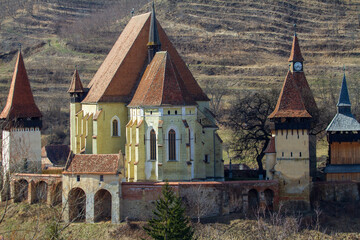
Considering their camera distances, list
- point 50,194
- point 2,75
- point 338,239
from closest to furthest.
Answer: point 338,239, point 50,194, point 2,75

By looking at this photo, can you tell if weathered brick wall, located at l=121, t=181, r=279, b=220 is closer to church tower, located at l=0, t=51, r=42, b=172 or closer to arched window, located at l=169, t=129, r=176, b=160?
arched window, located at l=169, t=129, r=176, b=160

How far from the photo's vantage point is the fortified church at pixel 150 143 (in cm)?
4612

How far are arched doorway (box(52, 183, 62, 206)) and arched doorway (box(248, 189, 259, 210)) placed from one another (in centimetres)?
1203

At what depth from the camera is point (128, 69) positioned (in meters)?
52.7

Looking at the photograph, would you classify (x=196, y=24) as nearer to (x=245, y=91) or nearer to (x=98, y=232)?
(x=245, y=91)

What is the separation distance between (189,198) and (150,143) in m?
5.21

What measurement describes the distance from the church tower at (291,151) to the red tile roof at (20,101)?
1760 cm

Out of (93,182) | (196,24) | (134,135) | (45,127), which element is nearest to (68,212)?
(93,182)

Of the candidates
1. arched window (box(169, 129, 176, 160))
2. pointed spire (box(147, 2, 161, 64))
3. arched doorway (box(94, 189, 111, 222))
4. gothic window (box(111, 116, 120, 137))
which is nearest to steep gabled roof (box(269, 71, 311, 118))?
arched window (box(169, 129, 176, 160))

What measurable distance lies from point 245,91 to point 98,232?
144ft

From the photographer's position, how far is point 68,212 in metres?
45.8

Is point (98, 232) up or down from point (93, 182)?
down

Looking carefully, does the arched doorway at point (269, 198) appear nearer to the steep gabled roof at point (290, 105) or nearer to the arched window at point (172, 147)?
the steep gabled roof at point (290, 105)

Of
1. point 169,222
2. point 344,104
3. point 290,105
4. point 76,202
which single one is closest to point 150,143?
point 76,202
